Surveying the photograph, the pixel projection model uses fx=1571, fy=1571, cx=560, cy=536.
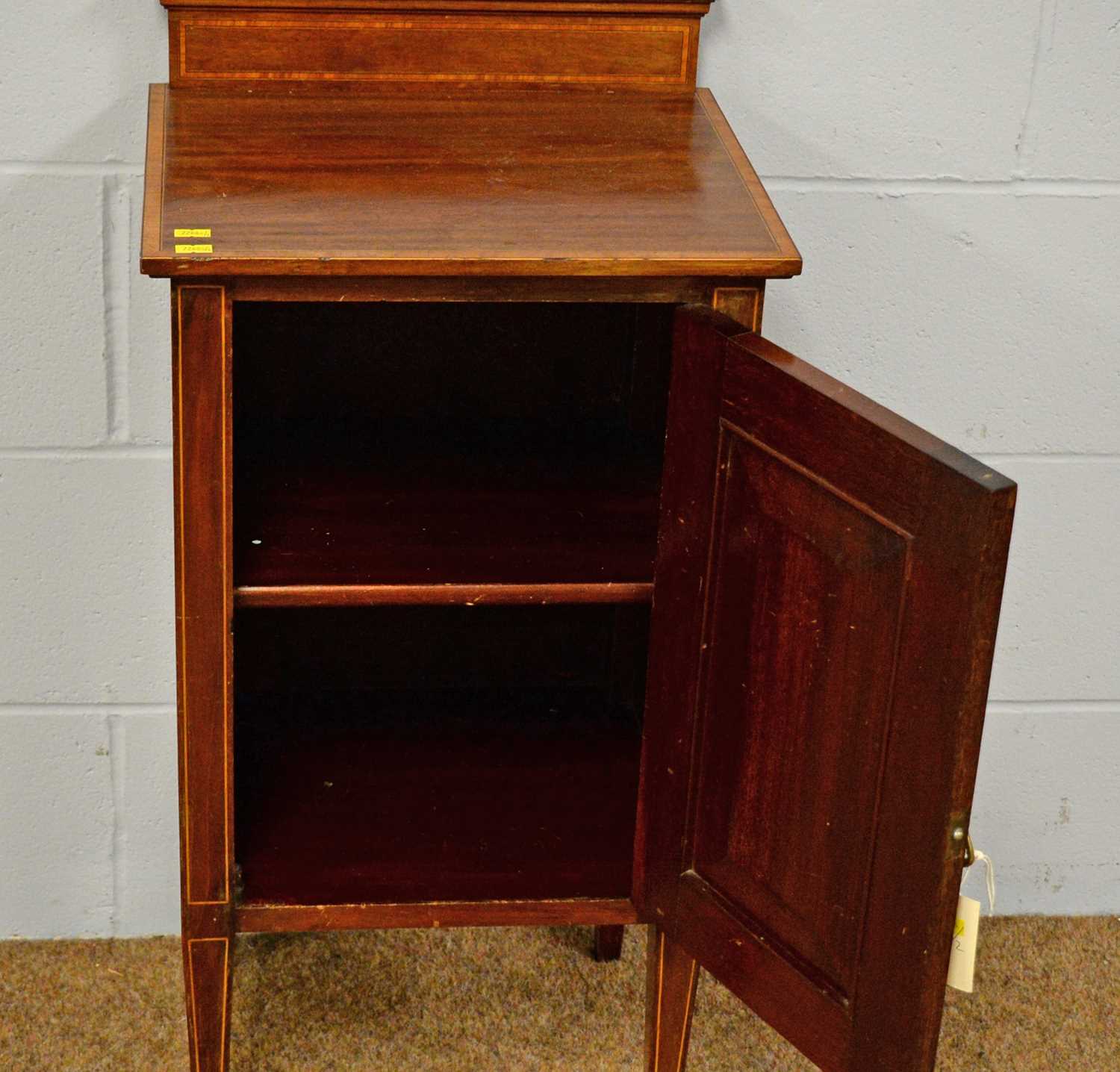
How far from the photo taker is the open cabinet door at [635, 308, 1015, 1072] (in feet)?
3.35

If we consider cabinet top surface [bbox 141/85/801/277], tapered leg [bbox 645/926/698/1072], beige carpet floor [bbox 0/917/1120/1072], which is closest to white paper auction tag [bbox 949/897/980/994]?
tapered leg [bbox 645/926/698/1072]

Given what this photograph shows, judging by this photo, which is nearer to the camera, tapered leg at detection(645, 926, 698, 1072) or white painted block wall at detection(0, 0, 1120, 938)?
tapered leg at detection(645, 926, 698, 1072)

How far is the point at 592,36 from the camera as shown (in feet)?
5.06

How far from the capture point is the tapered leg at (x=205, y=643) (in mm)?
1165

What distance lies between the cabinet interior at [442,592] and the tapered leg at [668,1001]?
0.09 metres

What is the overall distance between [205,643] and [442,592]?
193mm

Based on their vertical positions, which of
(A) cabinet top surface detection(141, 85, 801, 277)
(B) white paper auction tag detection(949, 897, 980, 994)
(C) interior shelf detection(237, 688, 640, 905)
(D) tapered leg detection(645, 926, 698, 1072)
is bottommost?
(D) tapered leg detection(645, 926, 698, 1072)

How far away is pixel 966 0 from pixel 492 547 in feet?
2.61

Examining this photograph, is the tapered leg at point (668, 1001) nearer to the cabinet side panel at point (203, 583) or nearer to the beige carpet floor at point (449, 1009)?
the beige carpet floor at point (449, 1009)

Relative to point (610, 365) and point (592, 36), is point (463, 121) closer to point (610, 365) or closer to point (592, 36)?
point (592, 36)

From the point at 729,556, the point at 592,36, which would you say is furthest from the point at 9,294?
the point at 729,556

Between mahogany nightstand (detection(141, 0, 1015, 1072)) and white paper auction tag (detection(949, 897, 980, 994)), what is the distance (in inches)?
3.7

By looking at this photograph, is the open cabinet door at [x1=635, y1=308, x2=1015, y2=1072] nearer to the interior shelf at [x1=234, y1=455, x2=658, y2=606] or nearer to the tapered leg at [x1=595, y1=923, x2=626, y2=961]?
the interior shelf at [x1=234, y1=455, x2=658, y2=606]

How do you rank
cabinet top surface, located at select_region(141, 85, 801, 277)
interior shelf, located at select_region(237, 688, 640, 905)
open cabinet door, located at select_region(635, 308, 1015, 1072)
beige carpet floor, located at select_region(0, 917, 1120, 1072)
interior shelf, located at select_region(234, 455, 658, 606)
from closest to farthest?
open cabinet door, located at select_region(635, 308, 1015, 1072) < cabinet top surface, located at select_region(141, 85, 801, 277) < interior shelf, located at select_region(234, 455, 658, 606) < interior shelf, located at select_region(237, 688, 640, 905) < beige carpet floor, located at select_region(0, 917, 1120, 1072)
